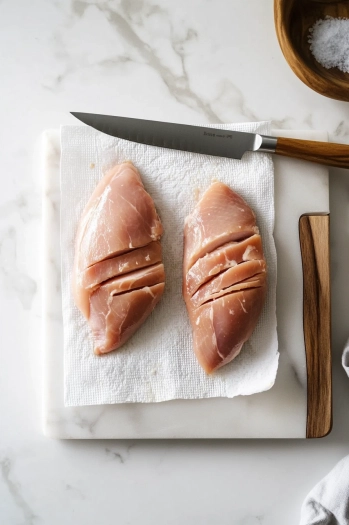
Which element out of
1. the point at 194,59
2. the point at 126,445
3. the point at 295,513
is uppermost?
the point at 194,59

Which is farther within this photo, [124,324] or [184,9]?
[184,9]

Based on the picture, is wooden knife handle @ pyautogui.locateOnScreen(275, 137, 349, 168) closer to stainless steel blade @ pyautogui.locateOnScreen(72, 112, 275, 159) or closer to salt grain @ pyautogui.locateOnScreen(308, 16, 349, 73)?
stainless steel blade @ pyautogui.locateOnScreen(72, 112, 275, 159)

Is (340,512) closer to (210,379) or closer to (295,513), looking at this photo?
(295,513)

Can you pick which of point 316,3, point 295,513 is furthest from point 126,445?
point 316,3

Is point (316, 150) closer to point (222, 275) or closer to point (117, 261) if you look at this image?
point (222, 275)

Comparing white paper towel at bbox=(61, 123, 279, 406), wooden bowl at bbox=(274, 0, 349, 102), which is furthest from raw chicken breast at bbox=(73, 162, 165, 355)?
wooden bowl at bbox=(274, 0, 349, 102)

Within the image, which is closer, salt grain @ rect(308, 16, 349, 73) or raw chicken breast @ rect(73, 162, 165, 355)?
raw chicken breast @ rect(73, 162, 165, 355)

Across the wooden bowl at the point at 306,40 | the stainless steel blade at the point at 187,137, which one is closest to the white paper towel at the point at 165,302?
the stainless steel blade at the point at 187,137
